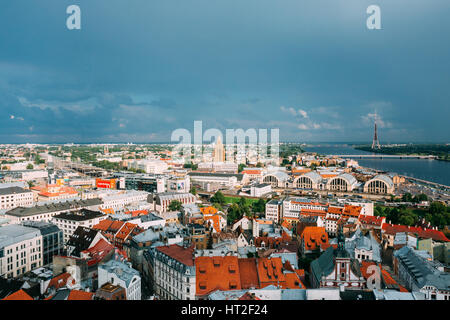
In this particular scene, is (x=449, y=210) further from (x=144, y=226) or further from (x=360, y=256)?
(x=144, y=226)

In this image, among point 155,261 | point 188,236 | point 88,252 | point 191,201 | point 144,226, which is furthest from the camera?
point 191,201

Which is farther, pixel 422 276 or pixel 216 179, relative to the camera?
pixel 216 179

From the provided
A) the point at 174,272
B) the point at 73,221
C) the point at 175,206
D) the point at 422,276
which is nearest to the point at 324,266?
the point at 422,276

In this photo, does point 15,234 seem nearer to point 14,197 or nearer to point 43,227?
point 43,227

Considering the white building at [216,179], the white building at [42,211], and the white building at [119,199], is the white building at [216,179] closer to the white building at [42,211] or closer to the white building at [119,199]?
the white building at [119,199]

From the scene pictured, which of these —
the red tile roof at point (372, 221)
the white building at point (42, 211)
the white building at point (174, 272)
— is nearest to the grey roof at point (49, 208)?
the white building at point (42, 211)
